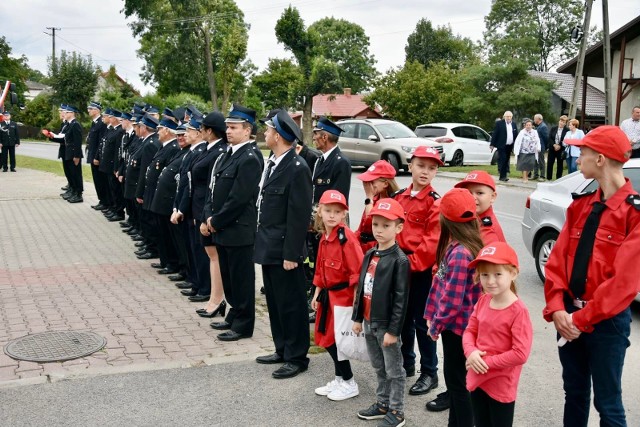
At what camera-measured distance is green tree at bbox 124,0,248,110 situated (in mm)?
47938

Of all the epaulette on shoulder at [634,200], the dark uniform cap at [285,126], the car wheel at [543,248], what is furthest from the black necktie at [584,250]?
the car wheel at [543,248]

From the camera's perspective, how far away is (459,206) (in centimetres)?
390

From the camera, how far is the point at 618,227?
3443 mm

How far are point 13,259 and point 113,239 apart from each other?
1969 mm

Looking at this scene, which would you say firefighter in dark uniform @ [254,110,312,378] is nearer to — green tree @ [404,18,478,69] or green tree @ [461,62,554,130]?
green tree @ [461,62,554,130]

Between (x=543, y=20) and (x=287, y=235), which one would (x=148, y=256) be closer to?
(x=287, y=235)

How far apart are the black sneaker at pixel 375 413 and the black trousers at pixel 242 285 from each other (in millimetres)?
2017

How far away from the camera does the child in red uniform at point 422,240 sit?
186 inches

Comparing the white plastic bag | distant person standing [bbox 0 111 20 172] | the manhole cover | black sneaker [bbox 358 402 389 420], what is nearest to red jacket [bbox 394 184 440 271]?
the white plastic bag

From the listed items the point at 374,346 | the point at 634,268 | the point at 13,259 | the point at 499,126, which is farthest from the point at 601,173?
the point at 499,126

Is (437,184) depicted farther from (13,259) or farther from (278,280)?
(278,280)

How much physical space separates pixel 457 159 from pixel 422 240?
64.4 feet

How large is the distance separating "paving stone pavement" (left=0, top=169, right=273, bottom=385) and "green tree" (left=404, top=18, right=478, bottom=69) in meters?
75.5

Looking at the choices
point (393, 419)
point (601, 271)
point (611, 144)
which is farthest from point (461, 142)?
point (601, 271)
